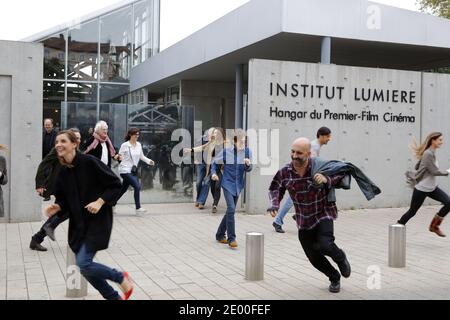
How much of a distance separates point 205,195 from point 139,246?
4.48 metres

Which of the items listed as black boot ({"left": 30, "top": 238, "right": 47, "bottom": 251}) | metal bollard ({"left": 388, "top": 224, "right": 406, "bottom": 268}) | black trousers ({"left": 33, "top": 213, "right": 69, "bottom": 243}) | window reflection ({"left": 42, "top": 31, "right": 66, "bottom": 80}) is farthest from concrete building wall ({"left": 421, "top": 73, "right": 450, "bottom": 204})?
window reflection ({"left": 42, "top": 31, "right": 66, "bottom": 80})

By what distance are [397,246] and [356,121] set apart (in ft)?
20.4

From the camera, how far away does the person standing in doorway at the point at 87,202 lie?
483 cm

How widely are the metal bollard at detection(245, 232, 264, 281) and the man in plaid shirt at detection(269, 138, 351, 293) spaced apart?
2.09ft

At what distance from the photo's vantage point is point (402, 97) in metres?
13.4

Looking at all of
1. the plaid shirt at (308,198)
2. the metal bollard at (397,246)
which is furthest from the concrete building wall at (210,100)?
the plaid shirt at (308,198)

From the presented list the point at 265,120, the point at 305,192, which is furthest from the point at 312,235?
the point at 265,120

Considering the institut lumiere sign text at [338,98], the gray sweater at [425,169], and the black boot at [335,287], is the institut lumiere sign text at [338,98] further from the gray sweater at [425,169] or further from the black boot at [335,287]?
the black boot at [335,287]

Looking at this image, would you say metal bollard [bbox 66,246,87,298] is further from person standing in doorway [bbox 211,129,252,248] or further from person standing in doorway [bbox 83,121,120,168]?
person standing in doorway [bbox 83,121,120,168]

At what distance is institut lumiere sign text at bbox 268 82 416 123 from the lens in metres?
12.2

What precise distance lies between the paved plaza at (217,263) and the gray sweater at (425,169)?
1046mm

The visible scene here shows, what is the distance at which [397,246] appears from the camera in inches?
283

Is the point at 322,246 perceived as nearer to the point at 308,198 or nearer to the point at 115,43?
the point at 308,198
